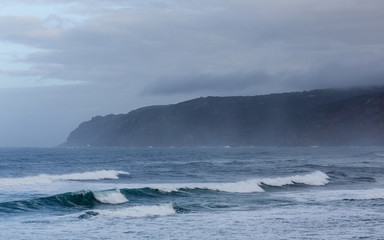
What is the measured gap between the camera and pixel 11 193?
33719 millimetres

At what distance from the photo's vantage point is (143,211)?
25203mm

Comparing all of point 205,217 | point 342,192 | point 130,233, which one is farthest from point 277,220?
point 342,192

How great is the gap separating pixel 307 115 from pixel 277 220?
16030 centimetres

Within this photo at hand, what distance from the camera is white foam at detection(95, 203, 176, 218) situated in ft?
79.9

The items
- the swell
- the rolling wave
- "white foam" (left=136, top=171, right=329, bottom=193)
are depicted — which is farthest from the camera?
"white foam" (left=136, top=171, right=329, bottom=193)

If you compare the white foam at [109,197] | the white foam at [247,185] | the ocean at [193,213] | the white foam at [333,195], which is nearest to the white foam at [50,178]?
the ocean at [193,213]

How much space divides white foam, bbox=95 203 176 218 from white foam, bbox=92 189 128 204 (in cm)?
479

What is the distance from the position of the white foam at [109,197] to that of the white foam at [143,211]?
Result: 4.79m

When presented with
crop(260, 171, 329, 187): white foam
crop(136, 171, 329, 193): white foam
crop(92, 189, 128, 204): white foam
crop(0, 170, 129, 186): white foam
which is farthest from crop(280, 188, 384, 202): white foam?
crop(0, 170, 129, 186): white foam

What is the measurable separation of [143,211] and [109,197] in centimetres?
618

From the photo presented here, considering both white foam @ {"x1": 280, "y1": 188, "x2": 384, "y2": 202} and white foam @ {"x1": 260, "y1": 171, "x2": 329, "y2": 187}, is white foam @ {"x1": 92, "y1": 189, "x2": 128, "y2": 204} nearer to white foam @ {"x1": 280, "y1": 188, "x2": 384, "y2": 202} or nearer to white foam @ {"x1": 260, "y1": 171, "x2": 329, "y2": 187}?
white foam @ {"x1": 280, "y1": 188, "x2": 384, "y2": 202}

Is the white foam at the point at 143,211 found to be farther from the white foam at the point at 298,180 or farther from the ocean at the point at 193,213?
the white foam at the point at 298,180

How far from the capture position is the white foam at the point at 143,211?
2436cm

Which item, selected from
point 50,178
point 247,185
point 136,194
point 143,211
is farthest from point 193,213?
point 50,178
